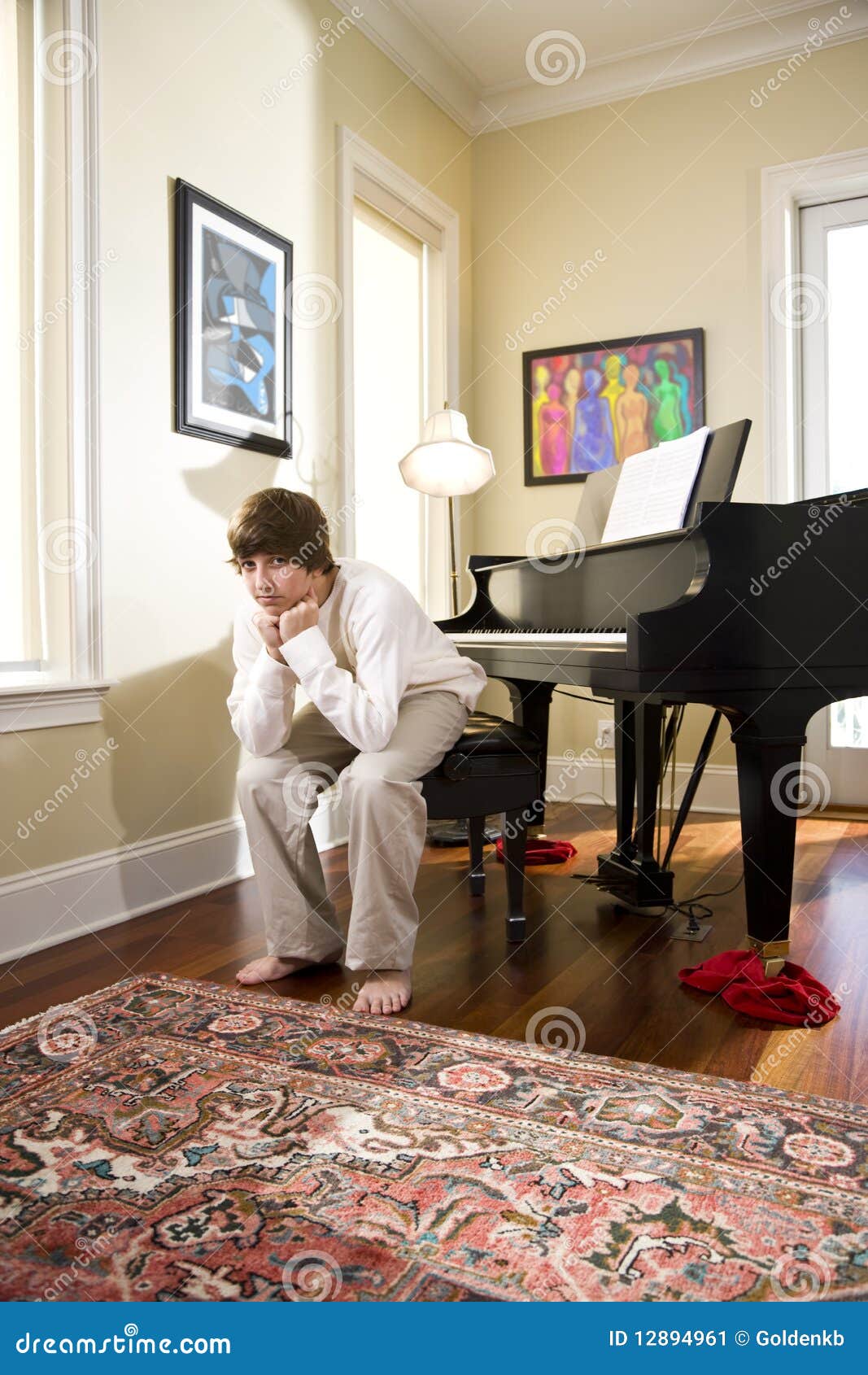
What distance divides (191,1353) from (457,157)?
460 centimetres

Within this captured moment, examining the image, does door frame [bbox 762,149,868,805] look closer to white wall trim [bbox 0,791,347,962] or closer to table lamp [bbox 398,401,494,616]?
table lamp [bbox 398,401,494,616]

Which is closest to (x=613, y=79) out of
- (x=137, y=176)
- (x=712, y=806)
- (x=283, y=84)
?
(x=283, y=84)

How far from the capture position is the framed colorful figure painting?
4082mm

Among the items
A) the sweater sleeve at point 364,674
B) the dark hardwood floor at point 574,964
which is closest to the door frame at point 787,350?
the dark hardwood floor at point 574,964

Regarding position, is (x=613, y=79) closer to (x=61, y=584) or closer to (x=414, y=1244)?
(x=61, y=584)

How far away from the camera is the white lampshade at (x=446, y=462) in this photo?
11.4 ft

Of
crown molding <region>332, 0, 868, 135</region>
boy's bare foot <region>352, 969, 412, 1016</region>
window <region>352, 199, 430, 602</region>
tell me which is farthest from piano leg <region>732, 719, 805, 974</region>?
crown molding <region>332, 0, 868, 135</region>

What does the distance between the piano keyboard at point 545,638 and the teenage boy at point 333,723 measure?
0.27 m

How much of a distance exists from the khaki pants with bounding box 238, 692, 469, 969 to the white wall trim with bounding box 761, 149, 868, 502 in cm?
237

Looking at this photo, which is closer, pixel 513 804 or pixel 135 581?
pixel 513 804

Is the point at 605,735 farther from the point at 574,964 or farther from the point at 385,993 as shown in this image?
the point at 385,993

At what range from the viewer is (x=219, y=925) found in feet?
8.20

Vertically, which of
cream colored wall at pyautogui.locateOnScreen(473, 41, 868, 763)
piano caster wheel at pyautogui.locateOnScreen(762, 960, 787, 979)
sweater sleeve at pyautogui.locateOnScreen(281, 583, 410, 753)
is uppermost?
cream colored wall at pyautogui.locateOnScreen(473, 41, 868, 763)

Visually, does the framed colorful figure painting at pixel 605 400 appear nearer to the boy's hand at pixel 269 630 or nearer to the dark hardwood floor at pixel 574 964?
the dark hardwood floor at pixel 574 964
